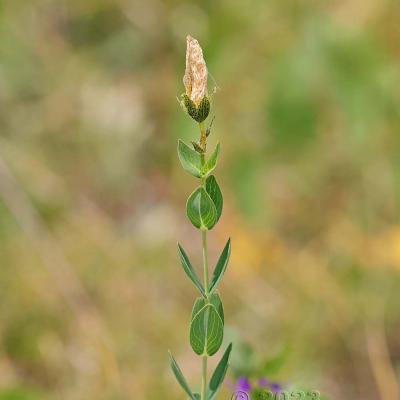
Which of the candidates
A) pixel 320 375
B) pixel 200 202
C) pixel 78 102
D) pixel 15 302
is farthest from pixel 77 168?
pixel 200 202

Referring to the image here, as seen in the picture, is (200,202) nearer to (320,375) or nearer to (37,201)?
(320,375)

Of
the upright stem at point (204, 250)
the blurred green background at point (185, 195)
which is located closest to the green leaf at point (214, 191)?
the upright stem at point (204, 250)

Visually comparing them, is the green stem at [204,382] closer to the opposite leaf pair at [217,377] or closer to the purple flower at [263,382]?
the opposite leaf pair at [217,377]

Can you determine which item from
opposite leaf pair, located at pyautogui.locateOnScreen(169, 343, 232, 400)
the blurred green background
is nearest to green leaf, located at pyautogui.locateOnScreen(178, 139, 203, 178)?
opposite leaf pair, located at pyautogui.locateOnScreen(169, 343, 232, 400)

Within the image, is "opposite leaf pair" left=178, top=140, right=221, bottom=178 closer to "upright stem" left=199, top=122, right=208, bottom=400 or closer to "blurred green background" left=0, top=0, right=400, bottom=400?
"upright stem" left=199, top=122, right=208, bottom=400

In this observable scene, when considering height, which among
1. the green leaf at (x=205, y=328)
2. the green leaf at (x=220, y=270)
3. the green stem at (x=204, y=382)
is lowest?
the green stem at (x=204, y=382)

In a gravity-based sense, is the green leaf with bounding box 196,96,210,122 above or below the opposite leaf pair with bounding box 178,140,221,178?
below
